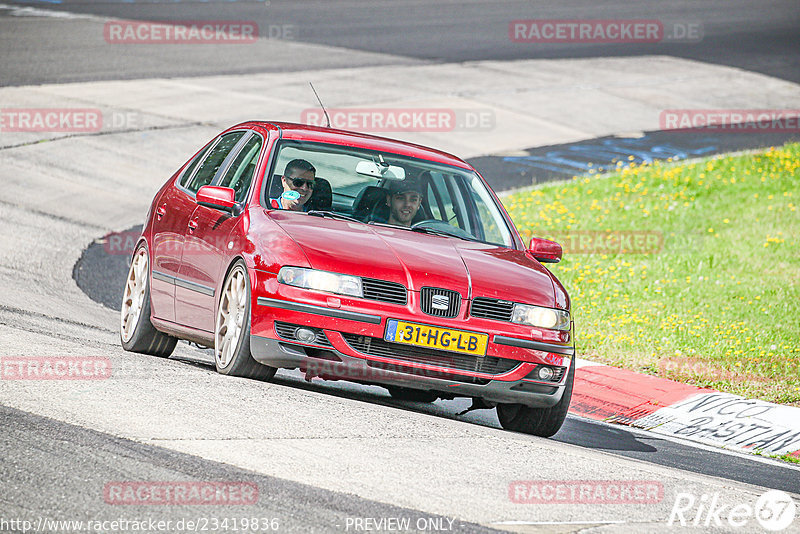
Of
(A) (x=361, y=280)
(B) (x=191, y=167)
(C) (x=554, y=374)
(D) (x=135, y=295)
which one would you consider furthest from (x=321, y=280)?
(B) (x=191, y=167)

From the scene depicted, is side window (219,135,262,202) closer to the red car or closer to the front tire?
the red car

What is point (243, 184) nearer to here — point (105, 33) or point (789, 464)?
point (789, 464)

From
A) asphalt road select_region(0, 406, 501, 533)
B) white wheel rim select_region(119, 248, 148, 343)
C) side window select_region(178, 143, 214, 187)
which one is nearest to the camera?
asphalt road select_region(0, 406, 501, 533)

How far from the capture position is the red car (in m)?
7.03

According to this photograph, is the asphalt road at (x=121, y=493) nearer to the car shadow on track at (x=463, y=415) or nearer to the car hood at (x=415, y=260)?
the car hood at (x=415, y=260)
